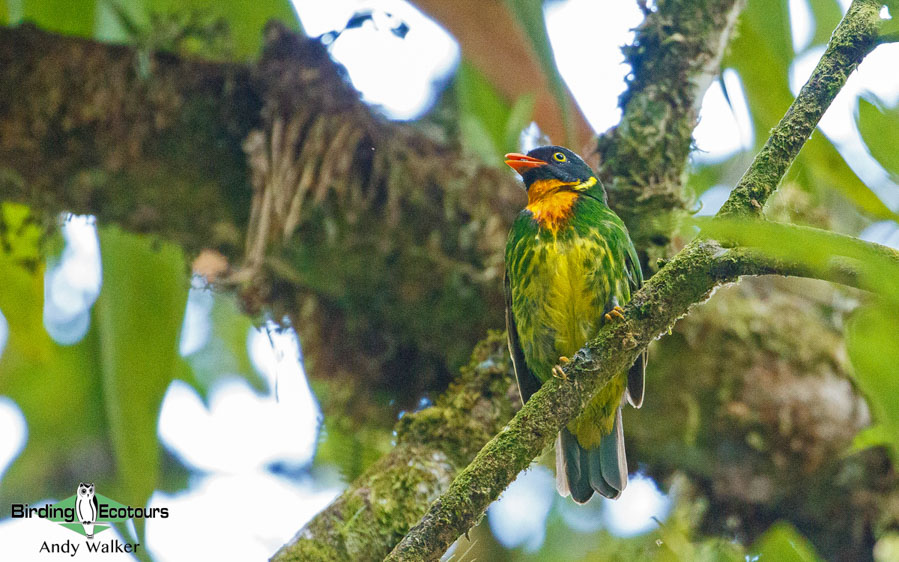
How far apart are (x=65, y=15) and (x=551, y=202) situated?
2485mm

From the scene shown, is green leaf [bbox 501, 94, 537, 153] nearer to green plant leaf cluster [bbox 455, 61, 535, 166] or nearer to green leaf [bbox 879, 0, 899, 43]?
green plant leaf cluster [bbox 455, 61, 535, 166]

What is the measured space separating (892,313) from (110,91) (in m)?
2.86

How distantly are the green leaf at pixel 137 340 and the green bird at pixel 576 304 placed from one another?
155 centimetres

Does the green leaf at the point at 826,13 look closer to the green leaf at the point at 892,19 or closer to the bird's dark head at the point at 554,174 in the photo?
the bird's dark head at the point at 554,174

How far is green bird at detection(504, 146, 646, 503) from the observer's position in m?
2.47

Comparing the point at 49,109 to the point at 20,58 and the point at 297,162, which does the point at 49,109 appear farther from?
the point at 297,162

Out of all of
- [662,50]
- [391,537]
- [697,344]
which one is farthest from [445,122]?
[391,537]

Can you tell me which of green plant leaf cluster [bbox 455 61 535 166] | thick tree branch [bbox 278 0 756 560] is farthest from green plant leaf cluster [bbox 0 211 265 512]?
green plant leaf cluster [bbox 455 61 535 166]

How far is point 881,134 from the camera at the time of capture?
123 centimetres

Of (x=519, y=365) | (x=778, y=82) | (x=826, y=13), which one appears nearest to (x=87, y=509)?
(x=519, y=365)

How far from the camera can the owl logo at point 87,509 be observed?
2684mm

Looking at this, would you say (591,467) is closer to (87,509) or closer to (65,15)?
(87,509)

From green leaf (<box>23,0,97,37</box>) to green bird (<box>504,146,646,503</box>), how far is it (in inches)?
92.5

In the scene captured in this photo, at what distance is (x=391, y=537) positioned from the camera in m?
2.23
